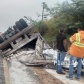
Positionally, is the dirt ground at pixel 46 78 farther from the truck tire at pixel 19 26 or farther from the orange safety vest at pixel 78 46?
the truck tire at pixel 19 26

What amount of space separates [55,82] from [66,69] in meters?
2.83

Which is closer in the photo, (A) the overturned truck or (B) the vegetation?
(A) the overturned truck

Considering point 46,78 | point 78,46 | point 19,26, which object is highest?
point 19,26

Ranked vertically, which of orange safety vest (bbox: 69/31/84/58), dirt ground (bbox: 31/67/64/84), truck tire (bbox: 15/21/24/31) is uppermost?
truck tire (bbox: 15/21/24/31)

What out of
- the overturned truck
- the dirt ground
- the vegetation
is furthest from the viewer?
the vegetation

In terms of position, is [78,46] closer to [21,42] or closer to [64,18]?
[21,42]

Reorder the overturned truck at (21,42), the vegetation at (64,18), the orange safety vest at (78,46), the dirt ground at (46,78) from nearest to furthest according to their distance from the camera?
the dirt ground at (46,78)
the orange safety vest at (78,46)
the overturned truck at (21,42)
the vegetation at (64,18)

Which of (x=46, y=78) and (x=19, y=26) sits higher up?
(x=19, y=26)

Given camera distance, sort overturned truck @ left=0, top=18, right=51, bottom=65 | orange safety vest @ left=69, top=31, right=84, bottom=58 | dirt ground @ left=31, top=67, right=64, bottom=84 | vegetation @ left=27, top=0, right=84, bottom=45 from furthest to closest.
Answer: vegetation @ left=27, top=0, right=84, bottom=45 < overturned truck @ left=0, top=18, right=51, bottom=65 < orange safety vest @ left=69, top=31, right=84, bottom=58 < dirt ground @ left=31, top=67, right=64, bottom=84

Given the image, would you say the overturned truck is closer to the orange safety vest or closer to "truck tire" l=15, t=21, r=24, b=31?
"truck tire" l=15, t=21, r=24, b=31

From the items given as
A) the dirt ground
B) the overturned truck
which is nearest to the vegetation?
the overturned truck

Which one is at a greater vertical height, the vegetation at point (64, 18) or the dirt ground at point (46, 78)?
the vegetation at point (64, 18)

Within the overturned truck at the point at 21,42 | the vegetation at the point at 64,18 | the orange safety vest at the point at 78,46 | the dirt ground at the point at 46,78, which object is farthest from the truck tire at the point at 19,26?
the orange safety vest at the point at 78,46

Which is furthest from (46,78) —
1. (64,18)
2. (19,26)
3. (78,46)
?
(64,18)
